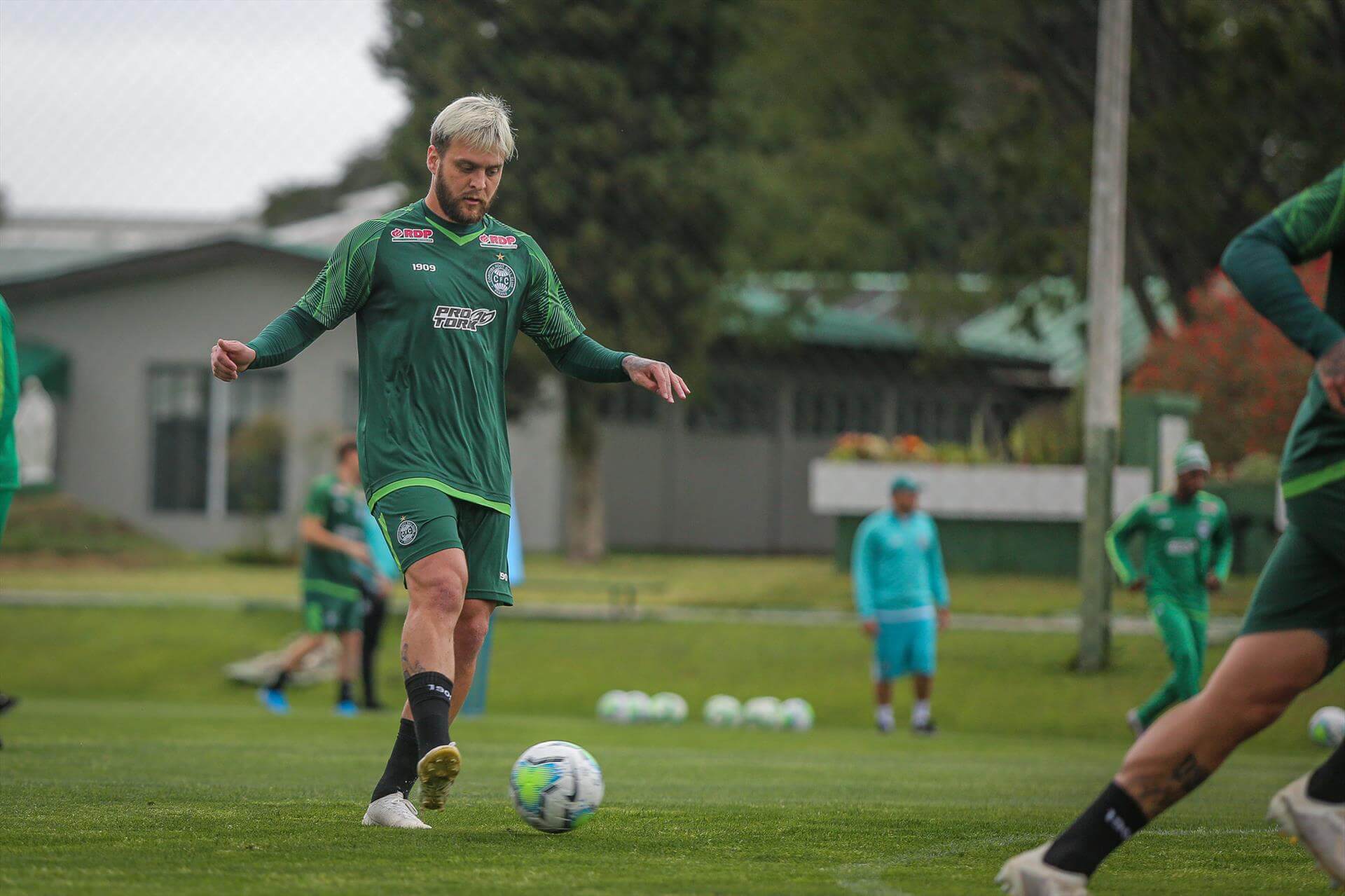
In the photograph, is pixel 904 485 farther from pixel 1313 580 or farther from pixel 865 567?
pixel 1313 580

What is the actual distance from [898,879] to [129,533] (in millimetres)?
28489

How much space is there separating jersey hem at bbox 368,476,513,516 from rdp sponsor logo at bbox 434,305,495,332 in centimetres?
52

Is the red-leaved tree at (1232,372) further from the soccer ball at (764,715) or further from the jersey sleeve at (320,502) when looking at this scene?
the jersey sleeve at (320,502)

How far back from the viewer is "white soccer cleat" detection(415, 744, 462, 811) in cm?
514

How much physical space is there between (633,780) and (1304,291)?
16.5 feet

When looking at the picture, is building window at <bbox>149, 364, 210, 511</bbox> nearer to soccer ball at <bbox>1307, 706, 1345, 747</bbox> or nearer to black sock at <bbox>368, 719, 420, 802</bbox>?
soccer ball at <bbox>1307, 706, 1345, 747</bbox>

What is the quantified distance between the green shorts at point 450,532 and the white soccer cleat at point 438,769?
66 centimetres

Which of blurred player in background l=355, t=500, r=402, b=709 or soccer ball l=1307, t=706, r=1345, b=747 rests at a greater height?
blurred player in background l=355, t=500, r=402, b=709

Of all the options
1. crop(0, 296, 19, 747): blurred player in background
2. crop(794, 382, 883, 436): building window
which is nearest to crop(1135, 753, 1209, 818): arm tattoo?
crop(0, 296, 19, 747): blurred player in background

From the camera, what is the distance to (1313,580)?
13.9 ft

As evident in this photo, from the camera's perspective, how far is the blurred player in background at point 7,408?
7.74m

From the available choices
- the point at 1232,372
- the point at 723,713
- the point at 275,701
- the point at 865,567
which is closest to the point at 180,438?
the point at 275,701

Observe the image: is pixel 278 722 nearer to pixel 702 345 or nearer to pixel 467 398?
pixel 467 398

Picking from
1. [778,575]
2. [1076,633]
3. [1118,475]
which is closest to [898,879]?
[1076,633]
